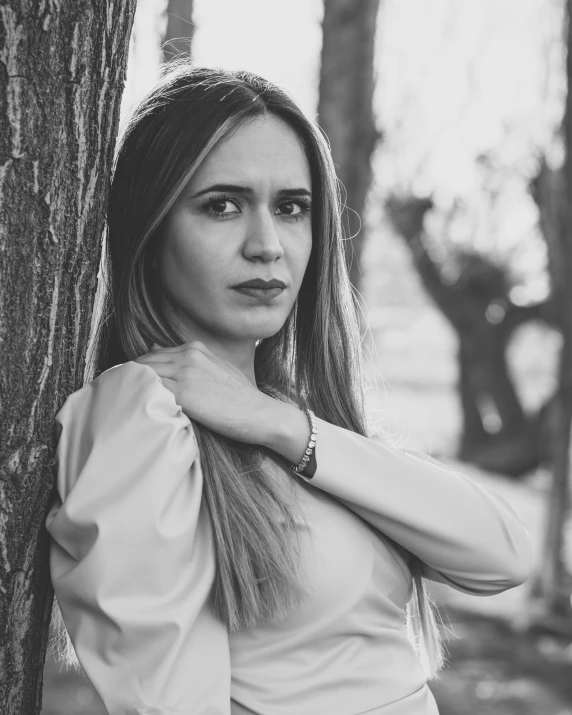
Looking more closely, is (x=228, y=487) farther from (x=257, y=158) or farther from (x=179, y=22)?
(x=179, y=22)

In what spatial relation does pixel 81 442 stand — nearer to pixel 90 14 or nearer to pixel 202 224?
pixel 202 224

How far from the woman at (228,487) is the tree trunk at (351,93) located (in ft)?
8.96

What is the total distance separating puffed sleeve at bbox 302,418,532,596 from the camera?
1.95 meters

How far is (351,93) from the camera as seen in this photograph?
203 inches

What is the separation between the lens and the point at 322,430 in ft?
6.50

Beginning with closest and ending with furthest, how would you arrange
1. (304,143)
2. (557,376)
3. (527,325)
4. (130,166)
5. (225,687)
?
(225,687) < (130,166) < (304,143) < (557,376) < (527,325)

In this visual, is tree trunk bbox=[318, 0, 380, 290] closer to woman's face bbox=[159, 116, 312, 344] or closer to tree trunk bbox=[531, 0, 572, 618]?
tree trunk bbox=[531, 0, 572, 618]

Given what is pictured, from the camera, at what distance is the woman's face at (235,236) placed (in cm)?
197

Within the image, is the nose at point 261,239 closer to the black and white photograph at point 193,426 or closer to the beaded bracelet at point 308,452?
the black and white photograph at point 193,426

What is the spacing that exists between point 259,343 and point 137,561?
1.06 meters

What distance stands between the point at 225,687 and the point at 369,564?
0.44m

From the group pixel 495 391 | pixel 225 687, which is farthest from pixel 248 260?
pixel 495 391

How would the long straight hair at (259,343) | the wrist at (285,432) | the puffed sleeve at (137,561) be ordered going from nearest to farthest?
the puffed sleeve at (137,561) → the long straight hair at (259,343) → the wrist at (285,432)

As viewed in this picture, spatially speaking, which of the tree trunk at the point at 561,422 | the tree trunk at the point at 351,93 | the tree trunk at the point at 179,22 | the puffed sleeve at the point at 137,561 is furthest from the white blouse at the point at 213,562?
the tree trunk at the point at 561,422
